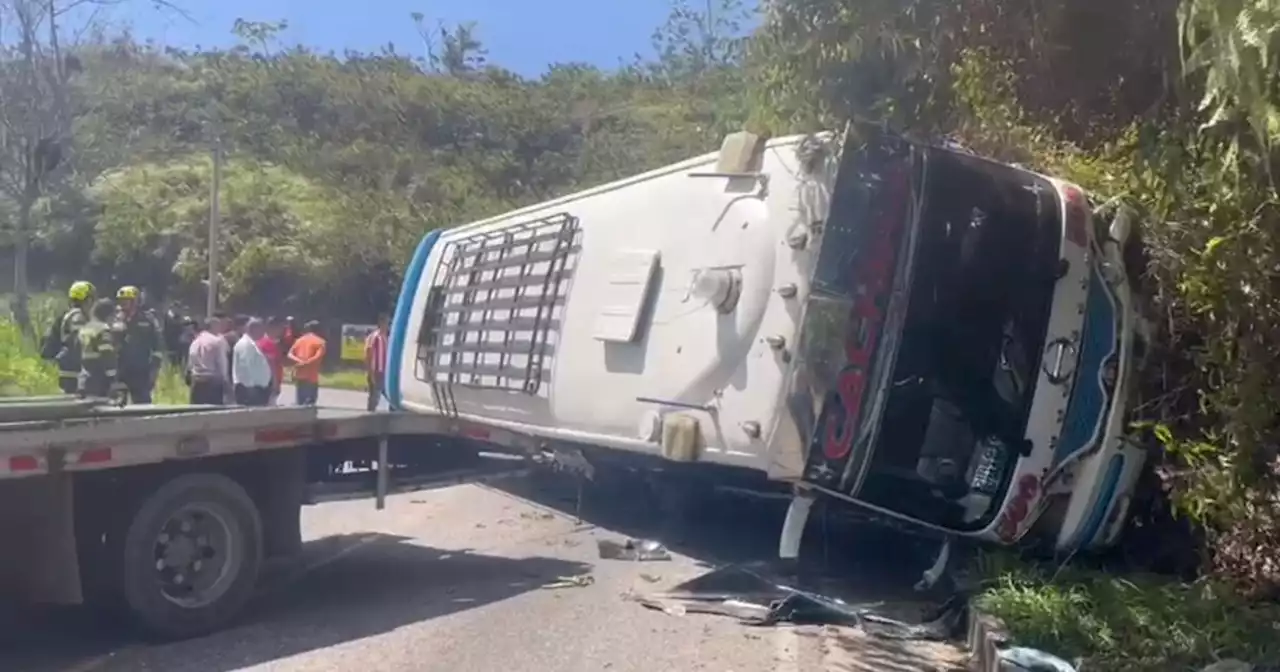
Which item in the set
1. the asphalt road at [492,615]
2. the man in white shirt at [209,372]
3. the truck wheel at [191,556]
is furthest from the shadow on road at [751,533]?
the truck wheel at [191,556]

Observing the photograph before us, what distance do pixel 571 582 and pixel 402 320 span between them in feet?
14.3

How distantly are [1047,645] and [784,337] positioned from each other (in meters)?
1.89

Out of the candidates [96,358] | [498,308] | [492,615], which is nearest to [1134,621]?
[492,615]

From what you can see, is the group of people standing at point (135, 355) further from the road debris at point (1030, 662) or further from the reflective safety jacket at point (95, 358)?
the road debris at point (1030, 662)

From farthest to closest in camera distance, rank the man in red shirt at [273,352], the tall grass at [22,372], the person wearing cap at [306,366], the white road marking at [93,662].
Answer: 1. the person wearing cap at [306,366]
2. the man in red shirt at [273,352]
3. the tall grass at [22,372]
4. the white road marking at [93,662]

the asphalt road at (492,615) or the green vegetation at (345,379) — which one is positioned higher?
the green vegetation at (345,379)

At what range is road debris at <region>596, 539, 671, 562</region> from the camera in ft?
32.1

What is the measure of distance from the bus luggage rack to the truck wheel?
2575mm

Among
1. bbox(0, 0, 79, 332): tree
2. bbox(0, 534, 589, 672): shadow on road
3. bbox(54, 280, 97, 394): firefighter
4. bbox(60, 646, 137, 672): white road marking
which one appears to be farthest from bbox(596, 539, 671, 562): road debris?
bbox(0, 0, 79, 332): tree

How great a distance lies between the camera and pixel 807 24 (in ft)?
23.2

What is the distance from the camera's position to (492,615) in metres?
7.91

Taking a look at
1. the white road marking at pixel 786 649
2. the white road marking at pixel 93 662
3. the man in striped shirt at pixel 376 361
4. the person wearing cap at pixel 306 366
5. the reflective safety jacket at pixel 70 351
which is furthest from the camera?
the man in striped shirt at pixel 376 361

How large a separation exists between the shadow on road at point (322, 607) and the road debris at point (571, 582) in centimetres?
8

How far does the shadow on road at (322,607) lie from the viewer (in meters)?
7.10
